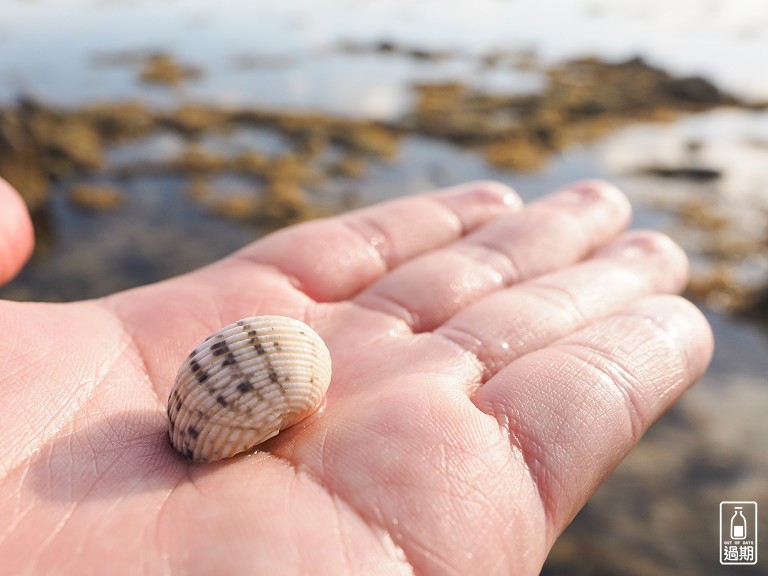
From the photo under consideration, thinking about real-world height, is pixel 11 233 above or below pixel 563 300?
above

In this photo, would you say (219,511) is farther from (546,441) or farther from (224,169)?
(224,169)

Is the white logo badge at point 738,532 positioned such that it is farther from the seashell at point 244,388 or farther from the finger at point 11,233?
the finger at point 11,233

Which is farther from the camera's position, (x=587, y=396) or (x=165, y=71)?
(x=165, y=71)

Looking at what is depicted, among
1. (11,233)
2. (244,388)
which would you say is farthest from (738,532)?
(11,233)

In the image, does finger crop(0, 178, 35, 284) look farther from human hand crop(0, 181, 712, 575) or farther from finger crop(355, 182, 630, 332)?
finger crop(355, 182, 630, 332)

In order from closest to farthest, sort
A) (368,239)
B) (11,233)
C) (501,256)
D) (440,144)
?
(11,233)
(501,256)
(368,239)
(440,144)

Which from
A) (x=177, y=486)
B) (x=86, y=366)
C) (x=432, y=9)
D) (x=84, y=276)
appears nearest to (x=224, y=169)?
(x=84, y=276)

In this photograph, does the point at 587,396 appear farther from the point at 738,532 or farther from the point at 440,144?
the point at 440,144

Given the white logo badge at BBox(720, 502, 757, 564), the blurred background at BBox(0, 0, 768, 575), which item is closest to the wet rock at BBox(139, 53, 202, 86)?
the blurred background at BBox(0, 0, 768, 575)
